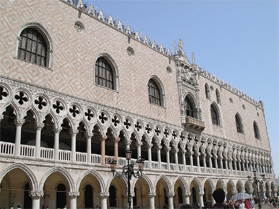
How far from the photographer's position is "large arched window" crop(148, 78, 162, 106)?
1817cm

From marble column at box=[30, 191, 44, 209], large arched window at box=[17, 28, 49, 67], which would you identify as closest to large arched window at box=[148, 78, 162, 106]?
large arched window at box=[17, 28, 49, 67]

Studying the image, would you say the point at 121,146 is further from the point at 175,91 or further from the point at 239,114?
the point at 239,114

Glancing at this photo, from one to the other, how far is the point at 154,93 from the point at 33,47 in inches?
317

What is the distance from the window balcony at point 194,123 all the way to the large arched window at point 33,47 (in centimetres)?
1006

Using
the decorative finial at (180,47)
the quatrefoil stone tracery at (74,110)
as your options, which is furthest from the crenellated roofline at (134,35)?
the quatrefoil stone tracery at (74,110)

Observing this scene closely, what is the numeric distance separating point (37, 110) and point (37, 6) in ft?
14.9

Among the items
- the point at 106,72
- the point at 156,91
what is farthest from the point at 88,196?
the point at 156,91

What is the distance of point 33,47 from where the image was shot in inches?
498

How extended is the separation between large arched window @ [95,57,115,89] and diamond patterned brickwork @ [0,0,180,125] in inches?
16.7

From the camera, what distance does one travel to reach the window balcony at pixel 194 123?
1955 centimetres

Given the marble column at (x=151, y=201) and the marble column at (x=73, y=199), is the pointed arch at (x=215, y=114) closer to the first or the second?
the marble column at (x=151, y=201)

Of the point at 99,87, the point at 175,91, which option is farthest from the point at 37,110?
the point at 175,91

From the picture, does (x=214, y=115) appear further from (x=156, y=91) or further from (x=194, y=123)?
(x=156, y=91)

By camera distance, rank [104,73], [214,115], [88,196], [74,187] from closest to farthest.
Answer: [74,187] → [88,196] → [104,73] → [214,115]
